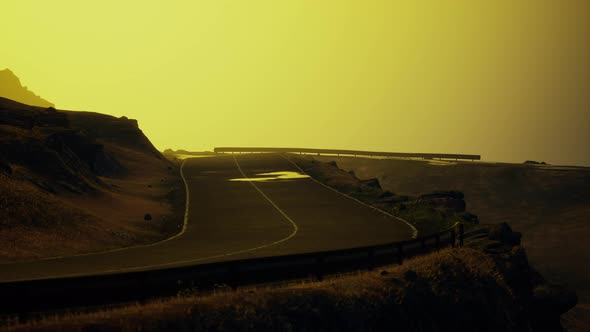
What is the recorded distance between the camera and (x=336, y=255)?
29.4m

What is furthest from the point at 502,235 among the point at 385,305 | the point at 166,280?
the point at 166,280

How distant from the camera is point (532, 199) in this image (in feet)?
328

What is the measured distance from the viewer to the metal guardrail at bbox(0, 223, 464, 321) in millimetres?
21056

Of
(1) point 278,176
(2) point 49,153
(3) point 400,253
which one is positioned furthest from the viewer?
(1) point 278,176

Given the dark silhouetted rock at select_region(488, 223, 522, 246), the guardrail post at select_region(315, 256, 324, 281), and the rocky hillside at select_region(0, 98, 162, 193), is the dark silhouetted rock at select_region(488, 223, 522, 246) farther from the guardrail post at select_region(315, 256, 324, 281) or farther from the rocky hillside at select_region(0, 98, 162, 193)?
the rocky hillside at select_region(0, 98, 162, 193)

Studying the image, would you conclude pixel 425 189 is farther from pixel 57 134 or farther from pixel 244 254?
pixel 244 254

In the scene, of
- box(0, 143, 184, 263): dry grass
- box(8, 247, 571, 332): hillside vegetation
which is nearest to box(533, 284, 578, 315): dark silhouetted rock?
box(8, 247, 571, 332): hillside vegetation

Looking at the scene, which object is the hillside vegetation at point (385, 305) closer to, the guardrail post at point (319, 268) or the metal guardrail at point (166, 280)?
the guardrail post at point (319, 268)

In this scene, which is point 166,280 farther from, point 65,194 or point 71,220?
point 65,194

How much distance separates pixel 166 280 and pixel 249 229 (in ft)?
88.0

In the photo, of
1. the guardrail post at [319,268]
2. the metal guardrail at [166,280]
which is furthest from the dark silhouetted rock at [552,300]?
the guardrail post at [319,268]

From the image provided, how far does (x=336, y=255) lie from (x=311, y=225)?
77.5 ft

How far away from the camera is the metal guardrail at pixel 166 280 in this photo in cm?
2106

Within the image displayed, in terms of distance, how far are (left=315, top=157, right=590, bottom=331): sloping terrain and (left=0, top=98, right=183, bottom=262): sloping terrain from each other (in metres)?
31.5
